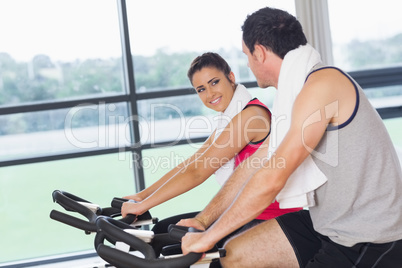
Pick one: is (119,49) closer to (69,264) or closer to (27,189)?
(27,189)

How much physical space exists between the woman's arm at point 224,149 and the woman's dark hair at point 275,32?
19.8 inches

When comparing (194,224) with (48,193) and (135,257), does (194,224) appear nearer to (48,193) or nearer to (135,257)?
(135,257)

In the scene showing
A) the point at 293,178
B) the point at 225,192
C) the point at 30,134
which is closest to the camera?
the point at 293,178

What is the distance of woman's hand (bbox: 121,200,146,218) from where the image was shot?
205 cm

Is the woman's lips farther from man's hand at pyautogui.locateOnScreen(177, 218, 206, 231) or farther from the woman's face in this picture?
man's hand at pyautogui.locateOnScreen(177, 218, 206, 231)

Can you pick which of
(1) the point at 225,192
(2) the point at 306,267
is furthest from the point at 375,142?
(1) the point at 225,192

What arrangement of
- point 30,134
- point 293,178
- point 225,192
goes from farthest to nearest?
1. point 30,134
2. point 225,192
3. point 293,178

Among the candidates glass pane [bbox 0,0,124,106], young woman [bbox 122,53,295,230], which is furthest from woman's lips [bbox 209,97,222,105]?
glass pane [bbox 0,0,124,106]

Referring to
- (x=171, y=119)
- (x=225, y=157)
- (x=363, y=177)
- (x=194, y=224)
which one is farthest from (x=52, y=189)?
(x=363, y=177)

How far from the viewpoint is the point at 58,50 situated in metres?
3.89

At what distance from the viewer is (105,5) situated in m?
3.92

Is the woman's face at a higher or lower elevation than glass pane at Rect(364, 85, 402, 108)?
higher

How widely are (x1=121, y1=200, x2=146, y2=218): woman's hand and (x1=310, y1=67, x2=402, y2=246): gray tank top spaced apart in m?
0.83

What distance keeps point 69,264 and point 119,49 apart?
1.69 metres
